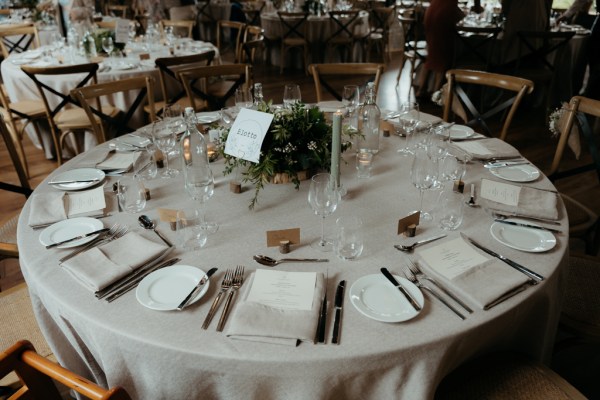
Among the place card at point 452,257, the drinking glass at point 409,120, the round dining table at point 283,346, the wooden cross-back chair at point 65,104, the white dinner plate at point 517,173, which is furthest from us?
the wooden cross-back chair at point 65,104

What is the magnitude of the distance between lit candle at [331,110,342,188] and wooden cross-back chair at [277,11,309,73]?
18.9ft

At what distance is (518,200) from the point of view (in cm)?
148

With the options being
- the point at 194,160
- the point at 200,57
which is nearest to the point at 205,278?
the point at 194,160

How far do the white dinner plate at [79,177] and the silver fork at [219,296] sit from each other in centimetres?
78

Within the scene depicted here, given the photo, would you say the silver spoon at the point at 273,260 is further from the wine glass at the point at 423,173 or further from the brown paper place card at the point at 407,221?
the wine glass at the point at 423,173

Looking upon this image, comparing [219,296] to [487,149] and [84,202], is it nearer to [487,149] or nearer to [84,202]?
[84,202]

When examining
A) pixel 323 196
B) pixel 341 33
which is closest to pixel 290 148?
pixel 323 196

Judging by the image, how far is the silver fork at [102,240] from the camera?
126 centimetres

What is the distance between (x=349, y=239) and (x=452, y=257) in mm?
285

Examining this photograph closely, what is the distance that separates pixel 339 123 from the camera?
1315mm

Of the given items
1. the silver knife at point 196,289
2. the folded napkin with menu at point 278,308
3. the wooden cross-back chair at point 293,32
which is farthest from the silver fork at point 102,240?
the wooden cross-back chair at point 293,32

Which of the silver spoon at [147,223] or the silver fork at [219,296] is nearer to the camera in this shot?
the silver fork at [219,296]

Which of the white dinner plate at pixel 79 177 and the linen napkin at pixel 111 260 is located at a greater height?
the white dinner plate at pixel 79 177

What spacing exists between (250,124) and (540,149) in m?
3.45
